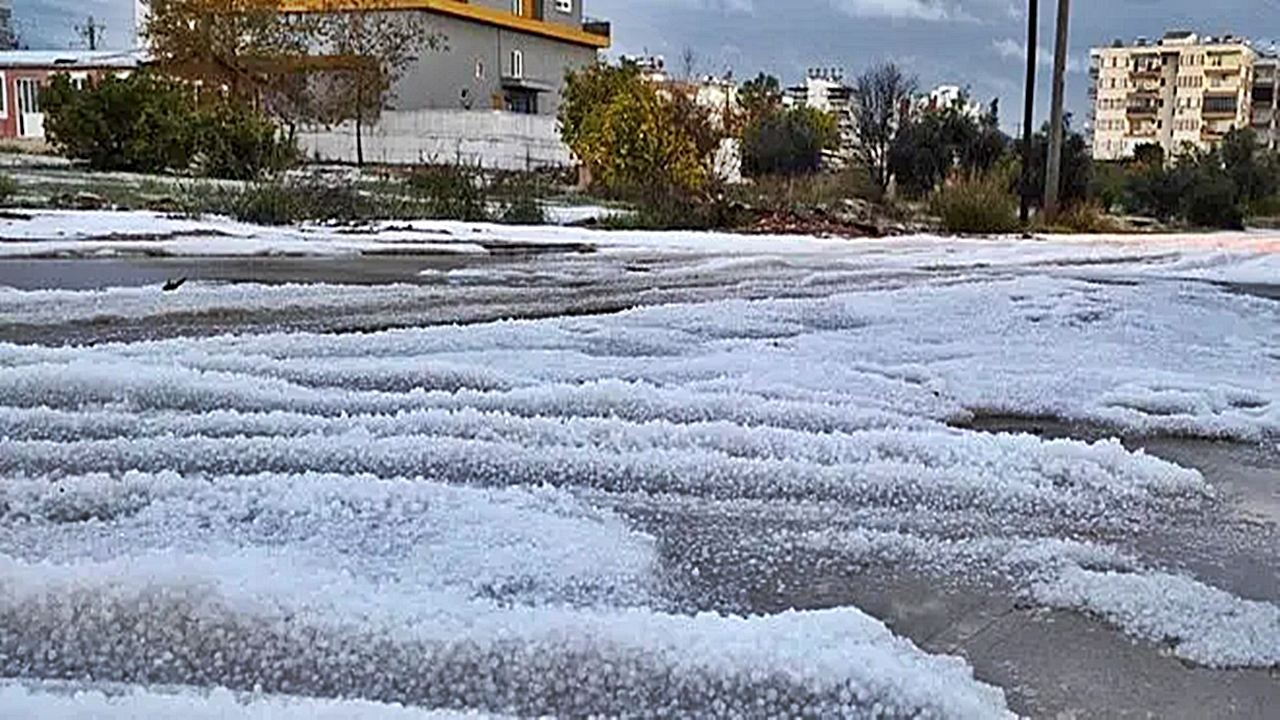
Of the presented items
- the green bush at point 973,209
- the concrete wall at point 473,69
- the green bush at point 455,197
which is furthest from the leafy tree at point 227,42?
the green bush at point 973,209

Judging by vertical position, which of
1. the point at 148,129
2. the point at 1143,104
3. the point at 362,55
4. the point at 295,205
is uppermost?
the point at 1143,104

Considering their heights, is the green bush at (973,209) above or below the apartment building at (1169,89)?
below

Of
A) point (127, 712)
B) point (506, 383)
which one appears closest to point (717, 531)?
point (127, 712)

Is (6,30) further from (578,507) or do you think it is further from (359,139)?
(578,507)

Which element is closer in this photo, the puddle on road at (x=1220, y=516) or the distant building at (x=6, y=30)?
the puddle on road at (x=1220, y=516)

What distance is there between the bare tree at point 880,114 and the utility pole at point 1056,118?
3270 mm

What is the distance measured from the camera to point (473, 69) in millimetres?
40906

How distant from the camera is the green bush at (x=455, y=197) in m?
11.6

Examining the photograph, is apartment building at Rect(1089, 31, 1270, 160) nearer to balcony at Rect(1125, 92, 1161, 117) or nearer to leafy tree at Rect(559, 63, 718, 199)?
balcony at Rect(1125, 92, 1161, 117)

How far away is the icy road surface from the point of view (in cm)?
151

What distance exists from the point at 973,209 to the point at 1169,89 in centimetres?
8067

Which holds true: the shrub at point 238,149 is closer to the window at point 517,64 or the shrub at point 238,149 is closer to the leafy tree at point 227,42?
the leafy tree at point 227,42

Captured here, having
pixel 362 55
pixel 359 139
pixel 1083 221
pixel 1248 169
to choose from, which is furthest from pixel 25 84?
pixel 1083 221

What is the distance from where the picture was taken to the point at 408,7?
1453 inches
